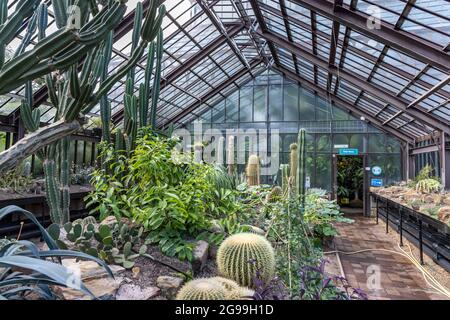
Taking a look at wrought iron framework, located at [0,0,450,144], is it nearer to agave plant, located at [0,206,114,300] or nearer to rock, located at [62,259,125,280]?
rock, located at [62,259,125,280]

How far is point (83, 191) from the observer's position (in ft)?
21.5

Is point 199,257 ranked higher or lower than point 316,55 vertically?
lower

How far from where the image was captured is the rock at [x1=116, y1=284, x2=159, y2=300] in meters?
1.77

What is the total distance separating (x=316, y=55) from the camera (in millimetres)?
7957

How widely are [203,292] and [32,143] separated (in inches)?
50.4

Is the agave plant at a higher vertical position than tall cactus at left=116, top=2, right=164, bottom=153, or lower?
lower

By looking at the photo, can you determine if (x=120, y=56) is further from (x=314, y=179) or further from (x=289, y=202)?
(x=314, y=179)

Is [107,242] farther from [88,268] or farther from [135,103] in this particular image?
[135,103]

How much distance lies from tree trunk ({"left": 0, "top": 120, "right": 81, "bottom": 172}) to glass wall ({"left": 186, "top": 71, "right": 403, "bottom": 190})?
10046 millimetres

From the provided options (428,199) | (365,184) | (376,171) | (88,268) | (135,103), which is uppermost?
(135,103)

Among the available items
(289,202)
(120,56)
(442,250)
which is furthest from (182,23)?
(442,250)

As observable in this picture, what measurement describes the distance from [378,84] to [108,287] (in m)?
7.88

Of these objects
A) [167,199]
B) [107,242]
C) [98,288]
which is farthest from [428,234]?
[98,288]

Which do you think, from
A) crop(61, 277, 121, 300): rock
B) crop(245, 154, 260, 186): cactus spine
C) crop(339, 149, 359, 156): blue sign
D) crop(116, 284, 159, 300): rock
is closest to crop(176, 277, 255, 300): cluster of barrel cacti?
crop(116, 284, 159, 300): rock
